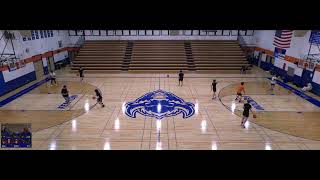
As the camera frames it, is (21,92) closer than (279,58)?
Yes

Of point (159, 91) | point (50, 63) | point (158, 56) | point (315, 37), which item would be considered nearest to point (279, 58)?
point (315, 37)

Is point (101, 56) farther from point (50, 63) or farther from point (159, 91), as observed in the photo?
point (159, 91)

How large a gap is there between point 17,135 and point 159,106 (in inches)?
383

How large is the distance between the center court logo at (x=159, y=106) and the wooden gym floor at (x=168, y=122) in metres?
0.43

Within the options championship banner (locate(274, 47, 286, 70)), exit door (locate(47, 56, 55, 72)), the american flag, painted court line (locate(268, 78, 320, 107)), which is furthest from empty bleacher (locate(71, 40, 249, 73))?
painted court line (locate(268, 78, 320, 107))

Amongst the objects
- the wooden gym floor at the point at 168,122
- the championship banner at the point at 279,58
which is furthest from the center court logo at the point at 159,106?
the championship banner at the point at 279,58

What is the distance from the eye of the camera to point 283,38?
2102 centimetres

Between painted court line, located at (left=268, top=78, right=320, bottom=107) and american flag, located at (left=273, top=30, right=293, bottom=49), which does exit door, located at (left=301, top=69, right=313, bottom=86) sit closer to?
painted court line, located at (left=268, top=78, right=320, bottom=107)

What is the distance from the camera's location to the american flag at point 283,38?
20328 millimetres
